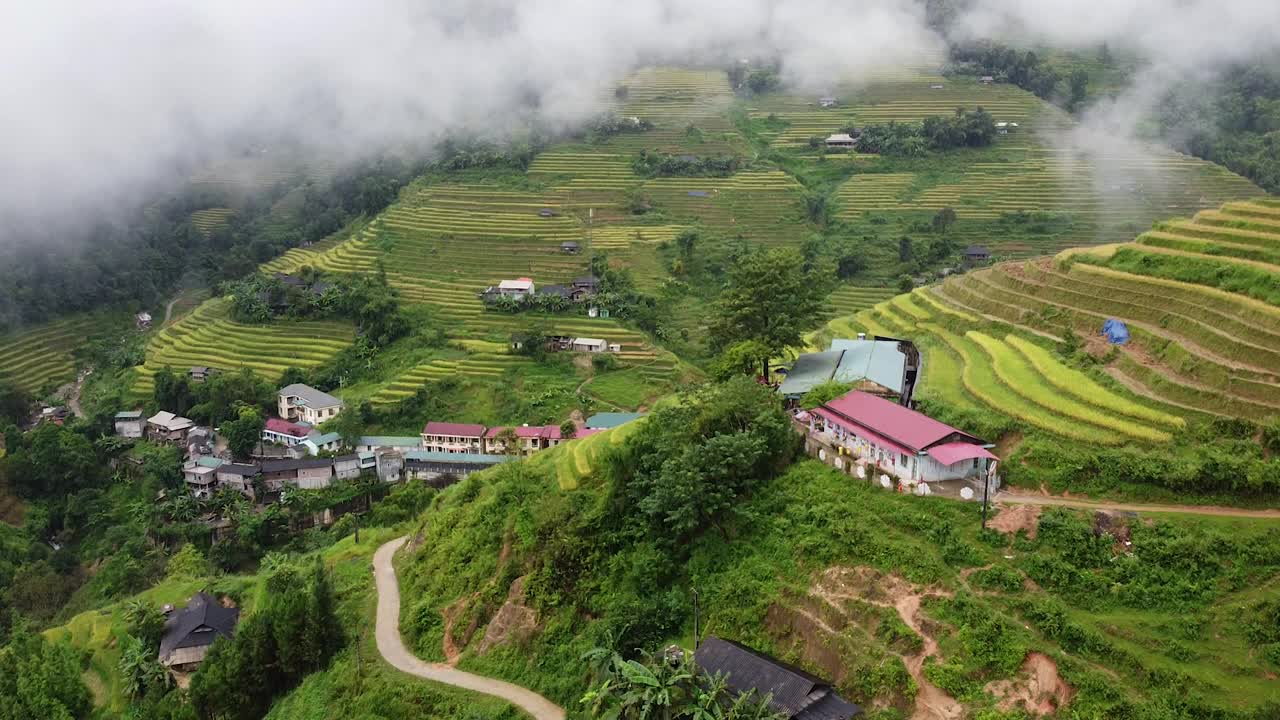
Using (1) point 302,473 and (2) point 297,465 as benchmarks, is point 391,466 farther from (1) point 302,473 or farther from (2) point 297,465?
(2) point 297,465

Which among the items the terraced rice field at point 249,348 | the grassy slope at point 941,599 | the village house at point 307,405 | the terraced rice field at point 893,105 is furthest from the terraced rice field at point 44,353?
the terraced rice field at point 893,105

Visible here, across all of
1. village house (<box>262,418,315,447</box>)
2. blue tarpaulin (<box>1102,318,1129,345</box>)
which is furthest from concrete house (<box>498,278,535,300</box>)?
blue tarpaulin (<box>1102,318,1129,345</box>)

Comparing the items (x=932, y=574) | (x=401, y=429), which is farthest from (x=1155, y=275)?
(x=401, y=429)

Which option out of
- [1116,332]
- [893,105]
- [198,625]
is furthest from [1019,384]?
[893,105]

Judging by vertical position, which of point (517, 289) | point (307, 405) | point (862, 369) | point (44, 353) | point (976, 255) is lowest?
point (44, 353)

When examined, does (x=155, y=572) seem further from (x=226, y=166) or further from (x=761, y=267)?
(x=226, y=166)

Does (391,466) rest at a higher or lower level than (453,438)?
lower
